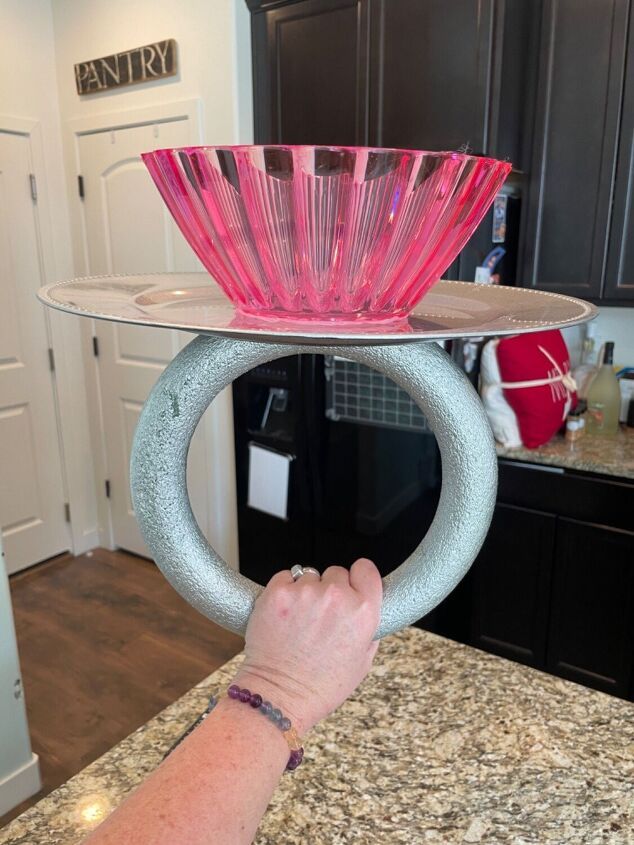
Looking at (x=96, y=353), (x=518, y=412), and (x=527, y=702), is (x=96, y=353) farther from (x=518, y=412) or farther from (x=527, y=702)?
(x=527, y=702)

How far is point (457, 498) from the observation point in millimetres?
474

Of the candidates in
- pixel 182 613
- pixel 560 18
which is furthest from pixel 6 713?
pixel 560 18

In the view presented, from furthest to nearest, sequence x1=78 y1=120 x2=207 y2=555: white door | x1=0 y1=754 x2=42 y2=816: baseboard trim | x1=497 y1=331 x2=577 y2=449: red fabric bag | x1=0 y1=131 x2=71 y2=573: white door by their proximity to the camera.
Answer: x1=0 y1=131 x2=71 y2=573: white door → x1=78 y1=120 x2=207 y2=555: white door → x1=497 y1=331 x2=577 y2=449: red fabric bag → x1=0 y1=754 x2=42 y2=816: baseboard trim

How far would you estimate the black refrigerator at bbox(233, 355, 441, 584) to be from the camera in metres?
2.33

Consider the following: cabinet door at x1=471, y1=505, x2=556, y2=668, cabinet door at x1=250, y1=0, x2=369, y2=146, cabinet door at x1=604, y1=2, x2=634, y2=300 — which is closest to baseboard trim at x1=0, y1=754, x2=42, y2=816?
cabinet door at x1=471, y1=505, x2=556, y2=668

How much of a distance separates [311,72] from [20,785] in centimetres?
239

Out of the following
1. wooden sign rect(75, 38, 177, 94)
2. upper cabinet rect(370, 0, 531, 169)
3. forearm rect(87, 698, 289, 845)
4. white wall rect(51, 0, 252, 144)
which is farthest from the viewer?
wooden sign rect(75, 38, 177, 94)

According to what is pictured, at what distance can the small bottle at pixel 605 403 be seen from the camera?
2.31 m

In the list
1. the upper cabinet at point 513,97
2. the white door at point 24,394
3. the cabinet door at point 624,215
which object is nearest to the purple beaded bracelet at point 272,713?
the upper cabinet at point 513,97

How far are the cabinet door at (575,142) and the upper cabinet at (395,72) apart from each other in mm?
81

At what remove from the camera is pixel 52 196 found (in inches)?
122

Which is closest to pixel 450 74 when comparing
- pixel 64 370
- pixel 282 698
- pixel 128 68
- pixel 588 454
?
pixel 588 454

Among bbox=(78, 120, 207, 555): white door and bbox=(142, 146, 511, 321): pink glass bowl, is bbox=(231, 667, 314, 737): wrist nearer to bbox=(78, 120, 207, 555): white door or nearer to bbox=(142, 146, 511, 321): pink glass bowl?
bbox=(142, 146, 511, 321): pink glass bowl

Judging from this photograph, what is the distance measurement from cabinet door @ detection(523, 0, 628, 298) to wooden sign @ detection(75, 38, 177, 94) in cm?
142
